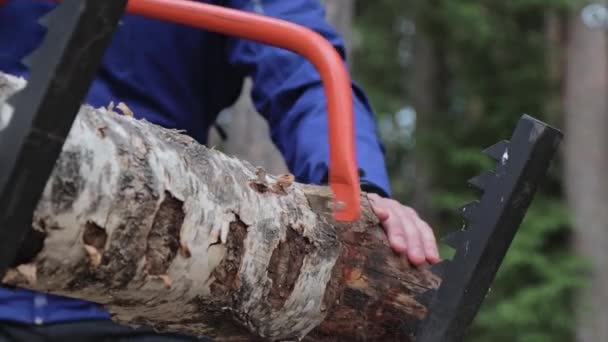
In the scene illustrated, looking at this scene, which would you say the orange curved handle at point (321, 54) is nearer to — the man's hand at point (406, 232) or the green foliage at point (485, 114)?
the man's hand at point (406, 232)

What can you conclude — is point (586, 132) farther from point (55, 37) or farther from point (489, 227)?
point (55, 37)

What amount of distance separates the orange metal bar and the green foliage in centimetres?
672

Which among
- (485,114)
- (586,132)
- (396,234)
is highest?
(485,114)

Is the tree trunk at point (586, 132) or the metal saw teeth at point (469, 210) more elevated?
the tree trunk at point (586, 132)

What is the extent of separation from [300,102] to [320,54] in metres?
0.35

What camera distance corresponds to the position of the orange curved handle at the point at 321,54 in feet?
4.29

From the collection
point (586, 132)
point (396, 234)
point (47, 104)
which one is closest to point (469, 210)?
point (396, 234)

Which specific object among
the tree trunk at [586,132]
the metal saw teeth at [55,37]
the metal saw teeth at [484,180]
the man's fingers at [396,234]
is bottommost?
the man's fingers at [396,234]

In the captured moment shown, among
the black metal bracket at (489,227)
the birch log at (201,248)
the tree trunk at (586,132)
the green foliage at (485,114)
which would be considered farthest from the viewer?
the tree trunk at (586,132)

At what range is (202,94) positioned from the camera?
6.10 ft

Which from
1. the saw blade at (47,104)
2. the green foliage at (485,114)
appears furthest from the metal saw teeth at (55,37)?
the green foliage at (485,114)

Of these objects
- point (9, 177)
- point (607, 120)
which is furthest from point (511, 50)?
point (9, 177)

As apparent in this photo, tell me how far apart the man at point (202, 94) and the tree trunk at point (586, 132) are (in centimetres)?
660

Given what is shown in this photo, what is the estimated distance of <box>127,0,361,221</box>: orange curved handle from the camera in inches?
51.4
